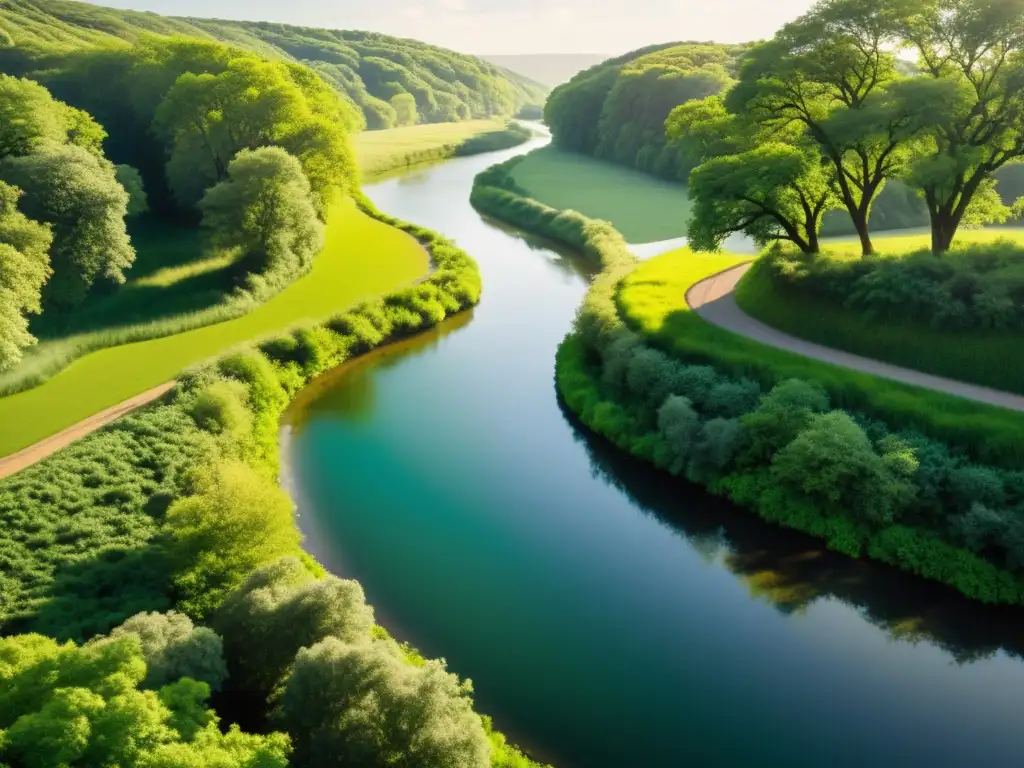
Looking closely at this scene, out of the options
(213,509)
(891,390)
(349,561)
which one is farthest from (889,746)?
(213,509)

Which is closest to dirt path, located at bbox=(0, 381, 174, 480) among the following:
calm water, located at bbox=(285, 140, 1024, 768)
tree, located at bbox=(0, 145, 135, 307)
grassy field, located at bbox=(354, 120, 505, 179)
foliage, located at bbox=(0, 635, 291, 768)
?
calm water, located at bbox=(285, 140, 1024, 768)

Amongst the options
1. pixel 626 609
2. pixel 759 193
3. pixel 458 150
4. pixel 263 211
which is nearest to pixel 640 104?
pixel 458 150

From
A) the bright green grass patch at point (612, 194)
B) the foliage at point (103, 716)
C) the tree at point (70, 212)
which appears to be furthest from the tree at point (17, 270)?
the bright green grass patch at point (612, 194)

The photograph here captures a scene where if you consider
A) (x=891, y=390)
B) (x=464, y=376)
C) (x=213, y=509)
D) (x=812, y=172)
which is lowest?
(x=464, y=376)

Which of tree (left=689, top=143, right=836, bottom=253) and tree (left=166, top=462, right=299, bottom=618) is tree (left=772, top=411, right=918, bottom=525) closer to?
tree (left=689, top=143, right=836, bottom=253)

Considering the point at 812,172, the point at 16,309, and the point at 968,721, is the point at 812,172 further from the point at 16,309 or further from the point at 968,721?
the point at 16,309

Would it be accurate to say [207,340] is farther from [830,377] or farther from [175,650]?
[830,377]

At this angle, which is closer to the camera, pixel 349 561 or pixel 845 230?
pixel 349 561
